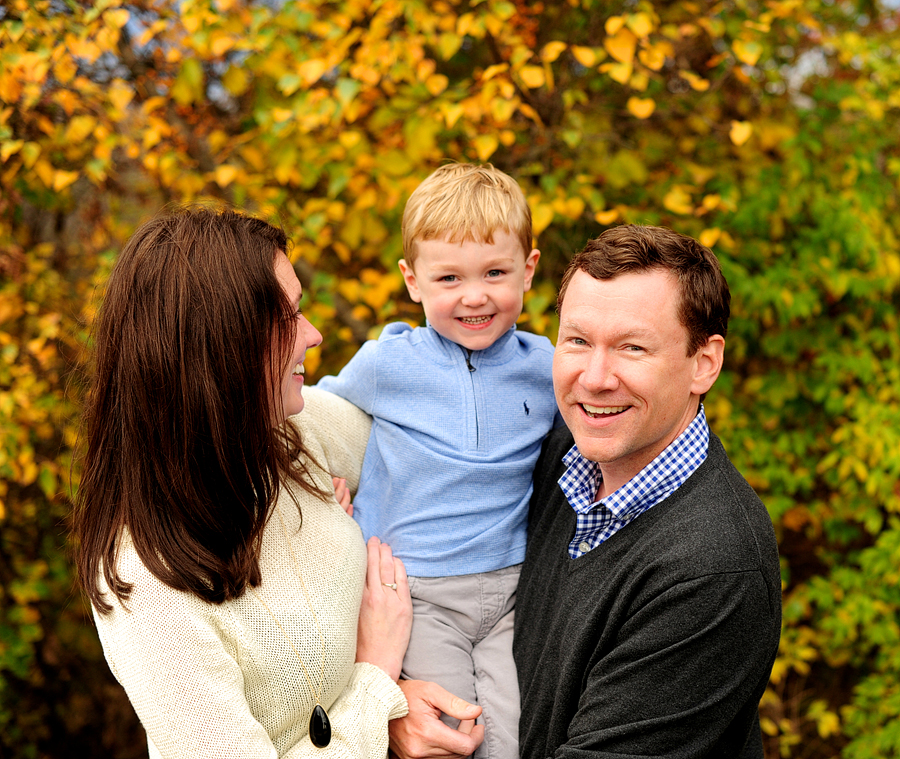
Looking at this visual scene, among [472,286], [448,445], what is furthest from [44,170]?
[448,445]

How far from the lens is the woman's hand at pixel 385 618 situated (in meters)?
1.88

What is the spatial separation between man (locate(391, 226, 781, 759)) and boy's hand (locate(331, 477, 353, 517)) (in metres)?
0.46

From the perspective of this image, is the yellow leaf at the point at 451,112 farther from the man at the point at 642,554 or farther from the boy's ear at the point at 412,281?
the man at the point at 642,554

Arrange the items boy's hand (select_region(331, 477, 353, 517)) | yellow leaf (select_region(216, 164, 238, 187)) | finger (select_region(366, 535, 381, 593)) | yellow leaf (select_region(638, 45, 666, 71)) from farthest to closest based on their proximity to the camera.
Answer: yellow leaf (select_region(216, 164, 238, 187)), yellow leaf (select_region(638, 45, 666, 71)), boy's hand (select_region(331, 477, 353, 517)), finger (select_region(366, 535, 381, 593))

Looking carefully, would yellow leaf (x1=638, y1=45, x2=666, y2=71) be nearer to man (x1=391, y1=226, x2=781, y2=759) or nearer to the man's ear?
man (x1=391, y1=226, x2=781, y2=759)

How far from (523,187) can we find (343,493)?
5.58 feet

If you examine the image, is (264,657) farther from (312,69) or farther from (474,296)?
(312,69)

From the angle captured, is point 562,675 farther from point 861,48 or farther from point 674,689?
point 861,48

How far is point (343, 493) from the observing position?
6.81 feet

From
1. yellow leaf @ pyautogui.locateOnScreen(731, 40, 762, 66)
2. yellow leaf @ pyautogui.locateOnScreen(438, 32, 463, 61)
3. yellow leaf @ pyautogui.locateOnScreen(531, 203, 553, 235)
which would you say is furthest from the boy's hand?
yellow leaf @ pyautogui.locateOnScreen(731, 40, 762, 66)

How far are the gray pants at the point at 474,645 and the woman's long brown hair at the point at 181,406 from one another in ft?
1.75

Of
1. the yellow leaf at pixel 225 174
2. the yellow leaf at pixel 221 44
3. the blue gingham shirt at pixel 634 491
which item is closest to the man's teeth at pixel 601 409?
the blue gingham shirt at pixel 634 491

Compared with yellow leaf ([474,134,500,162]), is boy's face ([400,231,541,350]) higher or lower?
lower

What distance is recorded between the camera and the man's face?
Result: 1.69m
